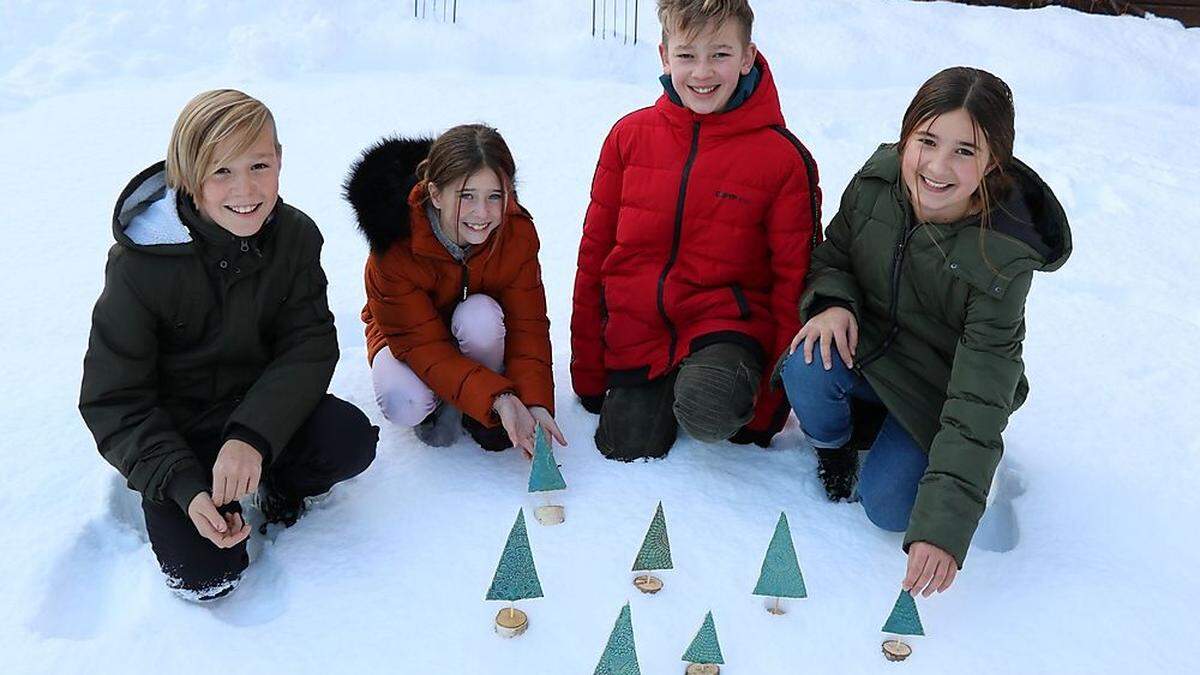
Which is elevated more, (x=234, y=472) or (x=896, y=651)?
(x=234, y=472)

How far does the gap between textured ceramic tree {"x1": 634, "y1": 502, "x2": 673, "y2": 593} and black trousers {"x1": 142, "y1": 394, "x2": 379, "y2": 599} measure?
741 mm

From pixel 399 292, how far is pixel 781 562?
1.21 meters

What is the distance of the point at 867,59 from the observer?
6.25 meters

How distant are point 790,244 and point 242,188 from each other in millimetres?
1377

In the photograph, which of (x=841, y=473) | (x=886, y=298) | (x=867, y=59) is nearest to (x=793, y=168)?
(x=886, y=298)

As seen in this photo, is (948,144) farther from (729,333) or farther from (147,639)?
(147,639)

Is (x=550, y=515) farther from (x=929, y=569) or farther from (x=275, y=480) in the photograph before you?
(x=929, y=569)

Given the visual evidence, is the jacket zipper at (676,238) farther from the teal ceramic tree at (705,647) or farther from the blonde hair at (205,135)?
the blonde hair at (205,135)

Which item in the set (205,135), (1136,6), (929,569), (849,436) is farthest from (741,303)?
(1136,6)

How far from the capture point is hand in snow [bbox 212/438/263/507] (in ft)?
6.54

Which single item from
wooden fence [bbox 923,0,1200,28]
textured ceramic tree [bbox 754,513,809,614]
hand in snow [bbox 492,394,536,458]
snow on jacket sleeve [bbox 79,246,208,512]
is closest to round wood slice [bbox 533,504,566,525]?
hand in snow [bbox 492,394,536,458]

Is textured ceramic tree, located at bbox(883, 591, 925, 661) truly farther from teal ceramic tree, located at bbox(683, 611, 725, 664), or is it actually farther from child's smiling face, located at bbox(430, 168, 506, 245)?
child's smiling face, located at bbox(430, 168, 506, 245)

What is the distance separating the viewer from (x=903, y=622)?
1.92 metres

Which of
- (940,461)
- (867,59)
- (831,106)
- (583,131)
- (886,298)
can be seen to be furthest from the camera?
(867,59)
